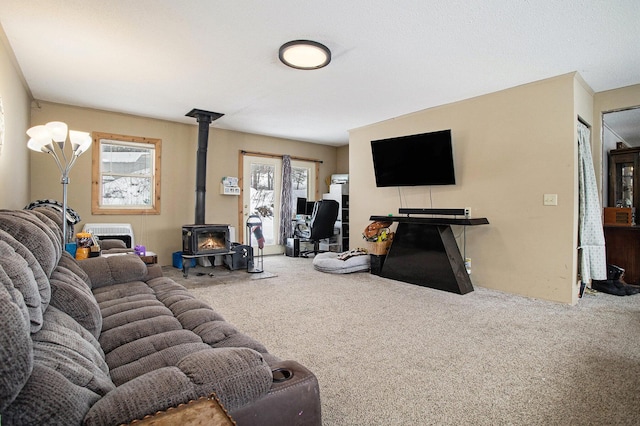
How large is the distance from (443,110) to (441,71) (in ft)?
3.90

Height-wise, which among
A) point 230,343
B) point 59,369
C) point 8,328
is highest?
point 8,328

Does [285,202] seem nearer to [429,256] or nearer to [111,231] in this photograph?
[111,231]

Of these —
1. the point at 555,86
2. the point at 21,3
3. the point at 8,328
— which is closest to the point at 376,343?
the point at 8,328

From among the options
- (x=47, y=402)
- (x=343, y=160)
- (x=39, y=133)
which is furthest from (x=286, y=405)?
(x=343, y=160)

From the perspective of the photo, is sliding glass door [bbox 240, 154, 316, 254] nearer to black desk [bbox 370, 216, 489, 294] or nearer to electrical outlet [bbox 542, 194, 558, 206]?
black desk [bbox 370, 216, 489, 294]

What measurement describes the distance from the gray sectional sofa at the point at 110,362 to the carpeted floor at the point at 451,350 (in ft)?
2.56

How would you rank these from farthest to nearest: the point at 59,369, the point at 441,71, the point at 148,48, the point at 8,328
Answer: the point at 441,71
the point at 148,48
the point at 59,369
the point at 8,328

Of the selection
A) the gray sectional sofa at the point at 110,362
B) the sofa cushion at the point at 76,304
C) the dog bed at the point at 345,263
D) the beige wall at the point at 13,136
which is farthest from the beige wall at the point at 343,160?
the sofa cushion at the point at 76,304

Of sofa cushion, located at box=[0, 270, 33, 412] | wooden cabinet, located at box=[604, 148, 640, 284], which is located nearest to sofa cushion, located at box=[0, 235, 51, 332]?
sofa cushion, located at box=[0, 270, 33, 412]

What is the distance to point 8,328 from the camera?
2.10 feet

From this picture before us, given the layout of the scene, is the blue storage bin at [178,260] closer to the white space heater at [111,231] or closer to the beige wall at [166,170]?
the beige wall at [166,170]

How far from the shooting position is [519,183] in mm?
3904

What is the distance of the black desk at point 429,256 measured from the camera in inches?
157

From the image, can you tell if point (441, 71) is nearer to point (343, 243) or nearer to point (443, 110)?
point (443, 110)
